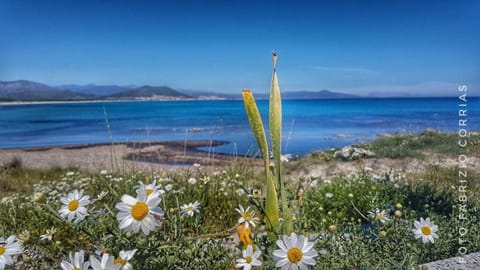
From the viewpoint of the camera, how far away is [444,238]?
198 cm

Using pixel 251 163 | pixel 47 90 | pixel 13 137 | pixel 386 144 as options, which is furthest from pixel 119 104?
pixel 251 163

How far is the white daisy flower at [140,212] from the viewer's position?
100cm

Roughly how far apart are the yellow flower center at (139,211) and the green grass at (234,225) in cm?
21

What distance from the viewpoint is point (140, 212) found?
1011 mm

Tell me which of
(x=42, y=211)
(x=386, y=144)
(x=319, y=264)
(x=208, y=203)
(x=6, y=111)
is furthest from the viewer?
(x=6, y=111)

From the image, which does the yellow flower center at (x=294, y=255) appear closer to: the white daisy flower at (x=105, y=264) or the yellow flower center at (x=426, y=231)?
the white daisy flower at (x=105, y=264)

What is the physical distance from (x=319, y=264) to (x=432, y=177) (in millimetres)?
3214

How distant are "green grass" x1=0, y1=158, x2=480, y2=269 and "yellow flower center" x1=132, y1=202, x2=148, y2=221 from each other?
0.21 m

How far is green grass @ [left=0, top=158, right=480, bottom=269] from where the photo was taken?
1426 millimetres

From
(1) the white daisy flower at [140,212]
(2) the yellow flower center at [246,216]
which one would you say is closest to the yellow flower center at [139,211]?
(1) the white daisy flower at [140,212]

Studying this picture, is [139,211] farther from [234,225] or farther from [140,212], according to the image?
[234,225]

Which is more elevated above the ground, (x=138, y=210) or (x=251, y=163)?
(x=138, y=210)

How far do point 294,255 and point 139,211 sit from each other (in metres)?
0.38

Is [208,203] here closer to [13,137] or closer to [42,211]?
[42,211]
